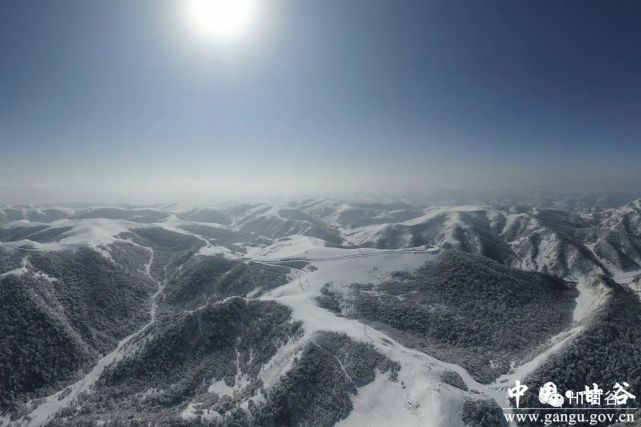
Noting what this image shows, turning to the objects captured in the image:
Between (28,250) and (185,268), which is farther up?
(28,250)

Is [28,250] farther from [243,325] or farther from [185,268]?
[243,325]

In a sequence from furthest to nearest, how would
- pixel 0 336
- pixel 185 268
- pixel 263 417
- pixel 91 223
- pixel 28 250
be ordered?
pixel 91 223 → pixel 185 268 → pixel 28 250 → pixel 0 336 → pixel 263 417

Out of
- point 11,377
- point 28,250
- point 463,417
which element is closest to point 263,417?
point 463,417

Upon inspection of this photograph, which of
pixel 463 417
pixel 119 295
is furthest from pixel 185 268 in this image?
pixel 463 417

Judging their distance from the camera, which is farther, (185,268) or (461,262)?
(185,268)

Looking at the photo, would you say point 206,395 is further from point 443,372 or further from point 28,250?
point 28,250

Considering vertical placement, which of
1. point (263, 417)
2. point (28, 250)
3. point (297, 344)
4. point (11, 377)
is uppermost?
point (28, 250)

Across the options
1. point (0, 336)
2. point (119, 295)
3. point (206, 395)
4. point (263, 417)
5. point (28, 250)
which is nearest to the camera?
point (263, 417)
